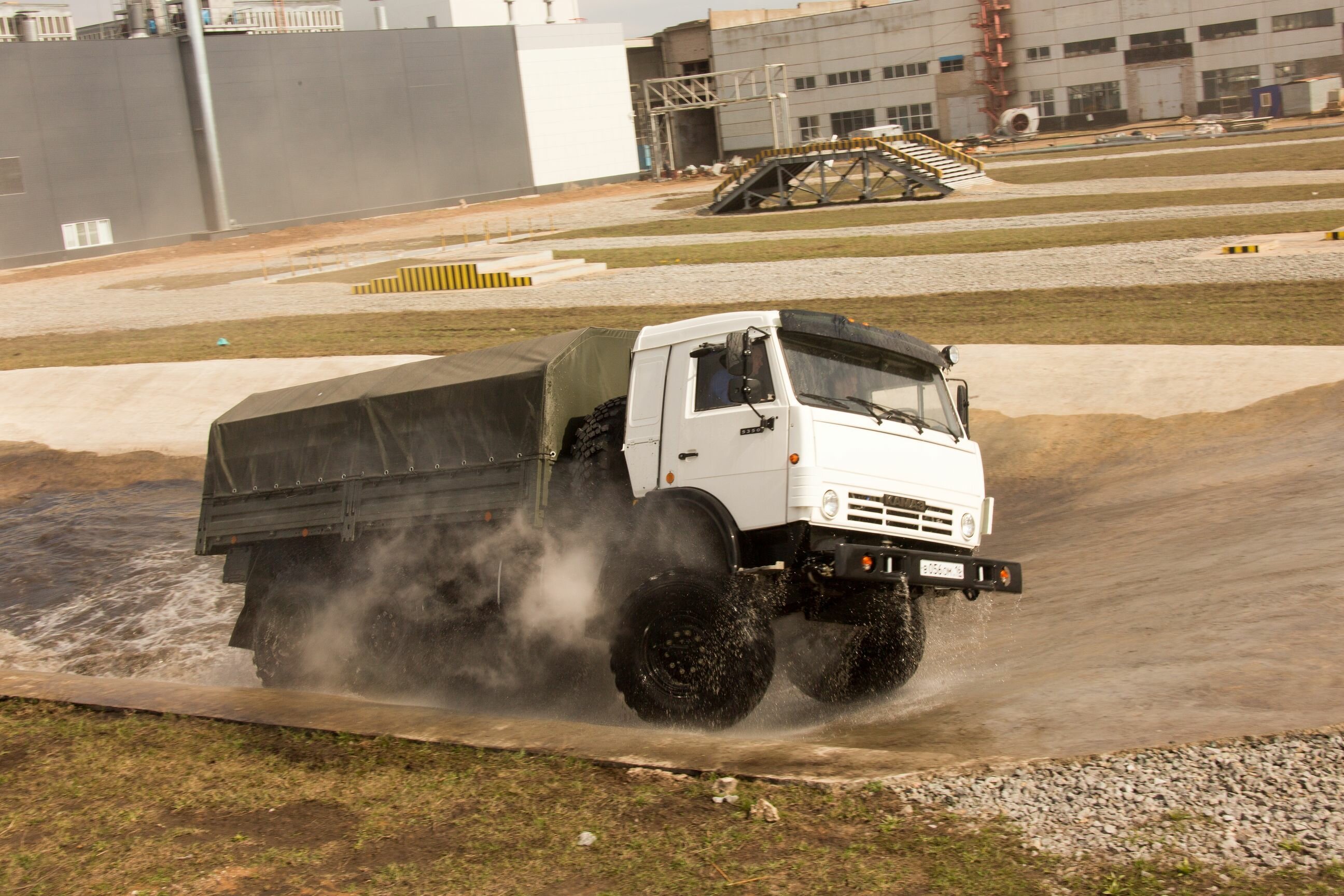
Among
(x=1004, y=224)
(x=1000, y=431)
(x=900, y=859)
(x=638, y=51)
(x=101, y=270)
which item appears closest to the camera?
(x=900, y=859)

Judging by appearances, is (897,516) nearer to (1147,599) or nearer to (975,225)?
(1147,599)

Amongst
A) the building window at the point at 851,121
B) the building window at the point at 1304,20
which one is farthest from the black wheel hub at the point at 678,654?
the building window at the point at 851,121

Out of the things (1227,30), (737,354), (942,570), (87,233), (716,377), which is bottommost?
(942,570)

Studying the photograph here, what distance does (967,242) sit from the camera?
3403 cm

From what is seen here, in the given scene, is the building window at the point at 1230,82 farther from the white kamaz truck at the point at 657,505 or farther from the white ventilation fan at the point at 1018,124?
the white kamaz truck at the point at 657,505

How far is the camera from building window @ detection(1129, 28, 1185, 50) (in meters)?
73.6

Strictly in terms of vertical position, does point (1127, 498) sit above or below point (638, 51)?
below

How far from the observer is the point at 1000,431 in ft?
55.0

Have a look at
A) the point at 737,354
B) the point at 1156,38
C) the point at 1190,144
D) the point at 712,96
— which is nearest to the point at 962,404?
the point at 737,354

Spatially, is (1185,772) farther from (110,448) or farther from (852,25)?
(852,25)

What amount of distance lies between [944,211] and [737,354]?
122 feet

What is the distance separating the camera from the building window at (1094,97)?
76.7 metres

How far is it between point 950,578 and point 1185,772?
7.86ft

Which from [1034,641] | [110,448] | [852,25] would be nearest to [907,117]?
[852,25]
